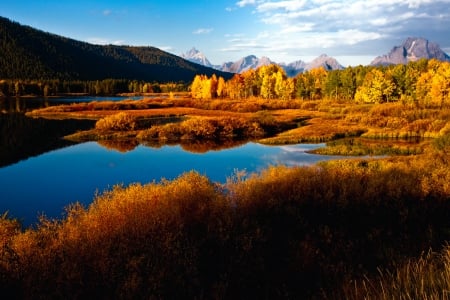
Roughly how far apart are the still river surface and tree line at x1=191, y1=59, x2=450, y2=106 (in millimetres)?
53912

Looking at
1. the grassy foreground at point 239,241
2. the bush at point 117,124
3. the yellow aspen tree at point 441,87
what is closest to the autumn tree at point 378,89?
the yellow aspen tree at point 441,87

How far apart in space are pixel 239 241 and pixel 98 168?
2330cm

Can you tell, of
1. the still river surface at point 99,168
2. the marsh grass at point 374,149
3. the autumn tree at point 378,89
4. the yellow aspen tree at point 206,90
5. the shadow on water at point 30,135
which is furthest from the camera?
the yellow aspen tree at point 206,90

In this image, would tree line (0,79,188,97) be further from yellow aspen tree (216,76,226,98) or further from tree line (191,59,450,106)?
yellow aspen tree (216,76,226,98)

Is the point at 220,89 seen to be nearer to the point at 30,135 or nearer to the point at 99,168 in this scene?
the point at 30,135

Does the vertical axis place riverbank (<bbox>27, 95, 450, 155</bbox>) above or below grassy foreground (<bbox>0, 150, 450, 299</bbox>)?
below

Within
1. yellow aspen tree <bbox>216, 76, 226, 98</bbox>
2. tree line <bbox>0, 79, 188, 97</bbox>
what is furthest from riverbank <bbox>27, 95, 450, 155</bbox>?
tree line <bbox>0, 79, 188, 97</bbox>

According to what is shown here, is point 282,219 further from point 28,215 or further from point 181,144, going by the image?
point 181,144

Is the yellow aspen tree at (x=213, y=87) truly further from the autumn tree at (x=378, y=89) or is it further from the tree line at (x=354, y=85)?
the autumn tree at (x=378, y=89)

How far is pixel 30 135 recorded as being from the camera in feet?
160

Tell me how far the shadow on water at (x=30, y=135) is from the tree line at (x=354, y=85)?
6742 centimetres

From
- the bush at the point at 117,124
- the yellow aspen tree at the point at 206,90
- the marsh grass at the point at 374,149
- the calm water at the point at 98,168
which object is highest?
the yellow aspen tree at the point at 206,90

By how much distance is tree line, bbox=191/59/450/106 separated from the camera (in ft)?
285

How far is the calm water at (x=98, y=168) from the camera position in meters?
24.1
